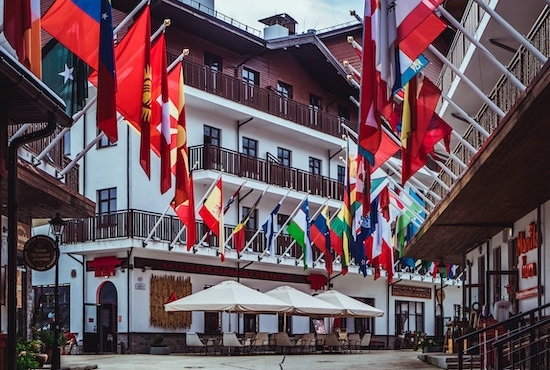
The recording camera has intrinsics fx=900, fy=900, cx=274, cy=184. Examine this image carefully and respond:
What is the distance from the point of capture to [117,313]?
3484cm

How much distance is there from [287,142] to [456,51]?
20053 mm

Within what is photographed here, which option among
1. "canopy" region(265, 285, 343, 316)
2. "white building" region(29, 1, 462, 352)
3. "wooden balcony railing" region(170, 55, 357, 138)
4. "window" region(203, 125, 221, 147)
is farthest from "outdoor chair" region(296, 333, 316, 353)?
"wooden balcony railing" region(170, 55, 357, 138)

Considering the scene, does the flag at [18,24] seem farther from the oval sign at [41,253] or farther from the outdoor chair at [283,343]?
the outdoor chair at [283,343]

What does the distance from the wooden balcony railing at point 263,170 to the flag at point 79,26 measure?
20.9 m

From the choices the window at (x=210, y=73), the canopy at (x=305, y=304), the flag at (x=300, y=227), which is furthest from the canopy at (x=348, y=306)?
the window at (x=210, y=73)

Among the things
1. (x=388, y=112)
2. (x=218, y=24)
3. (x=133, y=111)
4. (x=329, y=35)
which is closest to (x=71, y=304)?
(x=218, y=24)

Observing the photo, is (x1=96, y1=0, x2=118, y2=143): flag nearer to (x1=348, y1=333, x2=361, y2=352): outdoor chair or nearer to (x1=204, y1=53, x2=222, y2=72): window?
(x1=204, y1=53, x2=222, y2=72): window

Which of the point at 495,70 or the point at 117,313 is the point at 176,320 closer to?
the point at 117,313

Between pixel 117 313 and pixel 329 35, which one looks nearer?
pixel 117 313

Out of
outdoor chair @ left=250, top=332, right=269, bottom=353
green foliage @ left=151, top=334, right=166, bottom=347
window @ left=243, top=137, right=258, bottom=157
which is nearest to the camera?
green foliage @ left=151, top=334, right=166, bottom=347

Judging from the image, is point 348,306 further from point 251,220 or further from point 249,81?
point 249,81

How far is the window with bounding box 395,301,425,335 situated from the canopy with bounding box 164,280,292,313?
19.3 metres

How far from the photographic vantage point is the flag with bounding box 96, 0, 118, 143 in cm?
Answer: 1216

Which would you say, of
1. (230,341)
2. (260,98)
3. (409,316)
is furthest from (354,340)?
Result: (409,316)
